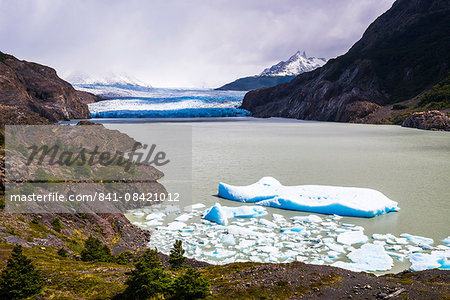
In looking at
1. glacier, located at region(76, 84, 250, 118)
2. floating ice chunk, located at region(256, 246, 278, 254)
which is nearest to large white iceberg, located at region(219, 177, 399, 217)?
floating ice chunk, located at region(256, 246, 278, 254)

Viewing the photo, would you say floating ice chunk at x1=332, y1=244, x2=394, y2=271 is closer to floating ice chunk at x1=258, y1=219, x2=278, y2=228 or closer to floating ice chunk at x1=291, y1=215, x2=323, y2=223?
floating ice chunk at x1=291, y1=215, x2=323, y2=223

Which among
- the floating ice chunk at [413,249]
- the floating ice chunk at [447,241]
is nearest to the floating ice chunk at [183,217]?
the floating ice chunk at [413,249]

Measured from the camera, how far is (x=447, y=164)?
30.9m

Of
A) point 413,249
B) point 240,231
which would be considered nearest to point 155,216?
point 240,231

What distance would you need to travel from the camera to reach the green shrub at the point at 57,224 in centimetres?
1193

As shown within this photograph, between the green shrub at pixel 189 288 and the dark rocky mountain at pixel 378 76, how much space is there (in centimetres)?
9448

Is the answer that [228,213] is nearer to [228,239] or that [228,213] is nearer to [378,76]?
[228,239]

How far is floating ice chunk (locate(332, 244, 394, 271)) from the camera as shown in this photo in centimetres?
1124

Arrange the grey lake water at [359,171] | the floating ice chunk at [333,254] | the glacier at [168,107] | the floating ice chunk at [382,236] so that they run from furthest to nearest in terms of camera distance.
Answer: the glacier at [168,107] < the grey lake water at [359,171] < the floating ice chunk at [382,236] < the floating ice chunk at [333,254]

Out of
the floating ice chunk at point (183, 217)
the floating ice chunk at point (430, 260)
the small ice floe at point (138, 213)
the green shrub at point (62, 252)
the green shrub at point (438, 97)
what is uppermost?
the green shrub at point (438, 97)

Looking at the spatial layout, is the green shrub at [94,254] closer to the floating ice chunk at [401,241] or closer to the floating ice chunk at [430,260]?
the floating ice chunk at [430,260]

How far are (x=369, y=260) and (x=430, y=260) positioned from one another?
1993mm

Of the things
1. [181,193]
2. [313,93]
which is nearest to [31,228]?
[181,193]

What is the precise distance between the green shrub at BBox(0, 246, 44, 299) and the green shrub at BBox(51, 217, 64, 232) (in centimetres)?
520
